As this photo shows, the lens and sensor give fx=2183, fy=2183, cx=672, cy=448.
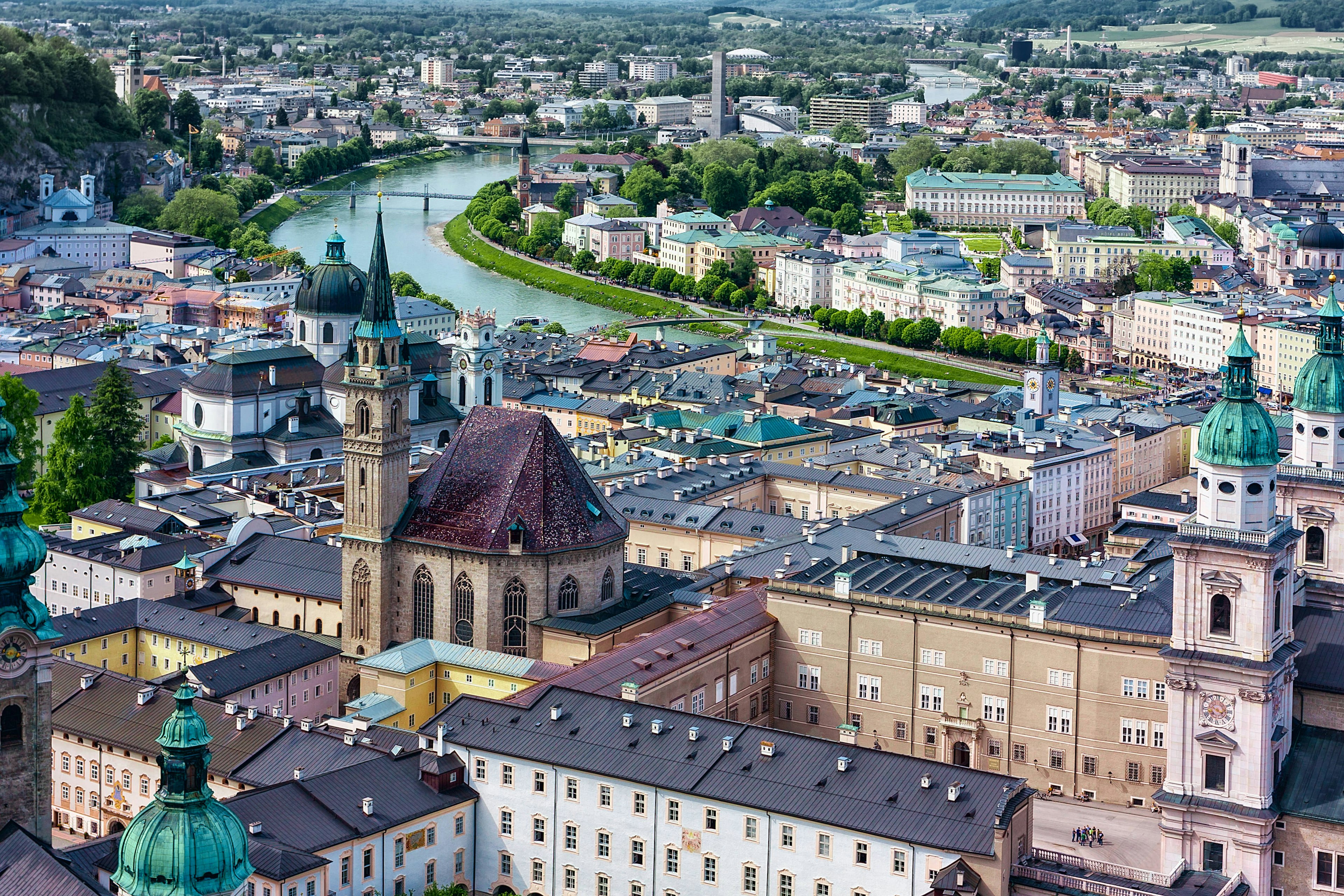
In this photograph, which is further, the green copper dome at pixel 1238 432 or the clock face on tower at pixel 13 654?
the green copper dome at pixel 1238 432

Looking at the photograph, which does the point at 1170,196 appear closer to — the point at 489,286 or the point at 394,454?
the point at 489,286

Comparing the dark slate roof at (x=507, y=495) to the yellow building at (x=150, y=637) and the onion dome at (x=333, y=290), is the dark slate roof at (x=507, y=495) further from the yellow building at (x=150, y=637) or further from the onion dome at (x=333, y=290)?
the onion dome at (x=333, y=290)

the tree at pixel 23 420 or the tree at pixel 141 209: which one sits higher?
the tree at pixel 141 209

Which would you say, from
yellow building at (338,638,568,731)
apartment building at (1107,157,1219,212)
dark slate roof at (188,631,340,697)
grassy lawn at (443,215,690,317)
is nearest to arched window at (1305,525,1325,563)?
yellow building at (338,638,568,731)

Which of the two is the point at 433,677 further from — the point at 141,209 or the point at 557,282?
the point at 141,209

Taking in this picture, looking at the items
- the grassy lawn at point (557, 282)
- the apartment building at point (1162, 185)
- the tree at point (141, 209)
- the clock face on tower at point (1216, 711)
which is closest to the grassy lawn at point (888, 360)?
the grassy lawn at point (557, 282)

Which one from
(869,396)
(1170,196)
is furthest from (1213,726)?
(1170,196)
